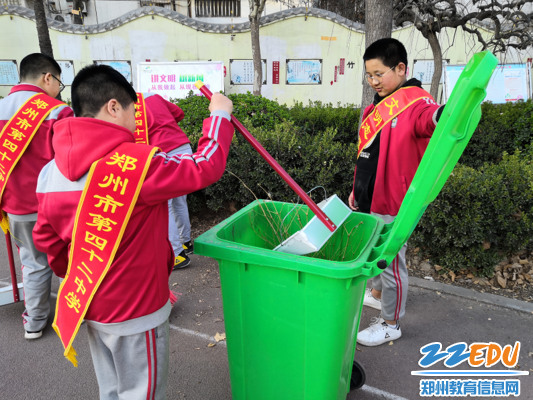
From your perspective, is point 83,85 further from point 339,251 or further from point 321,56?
point 321,56

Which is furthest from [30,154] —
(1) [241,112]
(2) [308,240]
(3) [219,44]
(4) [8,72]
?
(4) [8,72]

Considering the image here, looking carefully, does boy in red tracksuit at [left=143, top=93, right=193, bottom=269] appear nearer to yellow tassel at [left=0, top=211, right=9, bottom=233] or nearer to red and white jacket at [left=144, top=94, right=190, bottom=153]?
red and white jacket at [left=144, top=94, right=190, bottom=153]

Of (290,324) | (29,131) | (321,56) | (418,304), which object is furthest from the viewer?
(321,56)

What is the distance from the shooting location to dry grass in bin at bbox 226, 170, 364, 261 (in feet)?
6.41

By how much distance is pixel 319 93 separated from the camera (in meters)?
12.3

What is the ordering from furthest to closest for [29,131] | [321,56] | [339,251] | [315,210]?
[321,56] < [29,131] < [339,251] < [315,210]

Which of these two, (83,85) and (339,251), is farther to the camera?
(339,251)

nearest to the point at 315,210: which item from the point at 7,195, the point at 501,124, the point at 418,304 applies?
the point at 418,304

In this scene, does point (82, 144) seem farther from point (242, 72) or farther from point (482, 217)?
point (242, 72)

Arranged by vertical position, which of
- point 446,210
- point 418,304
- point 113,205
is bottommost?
point 418,304

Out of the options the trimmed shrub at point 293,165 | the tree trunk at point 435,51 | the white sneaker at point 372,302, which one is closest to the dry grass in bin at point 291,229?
the white sneaker at point 372,302

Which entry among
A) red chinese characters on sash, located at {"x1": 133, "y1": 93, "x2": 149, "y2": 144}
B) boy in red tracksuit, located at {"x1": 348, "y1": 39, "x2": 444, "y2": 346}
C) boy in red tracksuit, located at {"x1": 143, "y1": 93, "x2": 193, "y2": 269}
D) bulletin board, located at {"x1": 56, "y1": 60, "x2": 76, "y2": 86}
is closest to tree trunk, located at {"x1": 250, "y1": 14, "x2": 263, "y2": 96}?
bulletin board, located at {"x1": 56, "y1": 60, "x2": 76, "y2": 86}

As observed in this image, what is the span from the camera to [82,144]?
1220 mm

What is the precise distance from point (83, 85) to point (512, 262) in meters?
3.60
